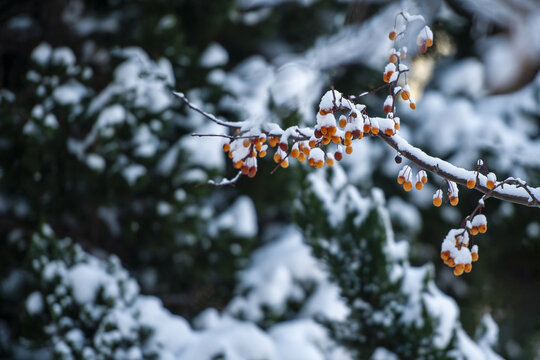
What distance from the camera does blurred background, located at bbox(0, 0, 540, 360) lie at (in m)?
2.91

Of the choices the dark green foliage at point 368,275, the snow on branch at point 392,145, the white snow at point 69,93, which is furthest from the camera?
the white snow at point 69,93

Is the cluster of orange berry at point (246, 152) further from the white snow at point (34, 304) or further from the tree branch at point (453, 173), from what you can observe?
the white snow at point (34, 304)

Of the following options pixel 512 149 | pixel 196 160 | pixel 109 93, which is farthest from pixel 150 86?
pixel 512 149

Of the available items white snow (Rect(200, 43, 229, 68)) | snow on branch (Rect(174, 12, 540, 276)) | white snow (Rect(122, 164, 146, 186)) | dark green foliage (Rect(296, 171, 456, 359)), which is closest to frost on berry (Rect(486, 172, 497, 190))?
snow on branch (Rect(174, 12, 540, 276))

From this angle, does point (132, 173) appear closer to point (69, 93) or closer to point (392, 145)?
point (69, 93)

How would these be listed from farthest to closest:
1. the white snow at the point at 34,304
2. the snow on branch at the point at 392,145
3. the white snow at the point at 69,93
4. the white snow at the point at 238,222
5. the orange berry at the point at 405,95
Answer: the white snow at the point at 238,222 < the white snow at the point at 69,93 < the white snow at the point at 34,304 < the orange berry at the point at 405,95 < the snow on branch at the point at 392,145

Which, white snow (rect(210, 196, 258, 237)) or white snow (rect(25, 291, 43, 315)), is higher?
white snow (rect(210, 196, 258, 237))

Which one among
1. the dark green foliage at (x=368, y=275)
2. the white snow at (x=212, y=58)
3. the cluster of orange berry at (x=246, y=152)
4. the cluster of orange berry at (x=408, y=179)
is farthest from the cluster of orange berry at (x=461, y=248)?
the white snow at (x=212, y=58)

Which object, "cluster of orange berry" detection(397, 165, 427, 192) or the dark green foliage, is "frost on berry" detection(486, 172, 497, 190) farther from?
the dark green foliage

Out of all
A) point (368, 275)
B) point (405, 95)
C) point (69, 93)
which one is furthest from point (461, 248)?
point (69, 93)

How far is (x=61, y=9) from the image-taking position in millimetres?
4535

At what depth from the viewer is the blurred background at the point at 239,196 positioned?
291cm

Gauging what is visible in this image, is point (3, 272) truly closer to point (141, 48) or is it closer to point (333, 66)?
point (141, 48)

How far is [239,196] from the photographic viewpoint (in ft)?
16.3
